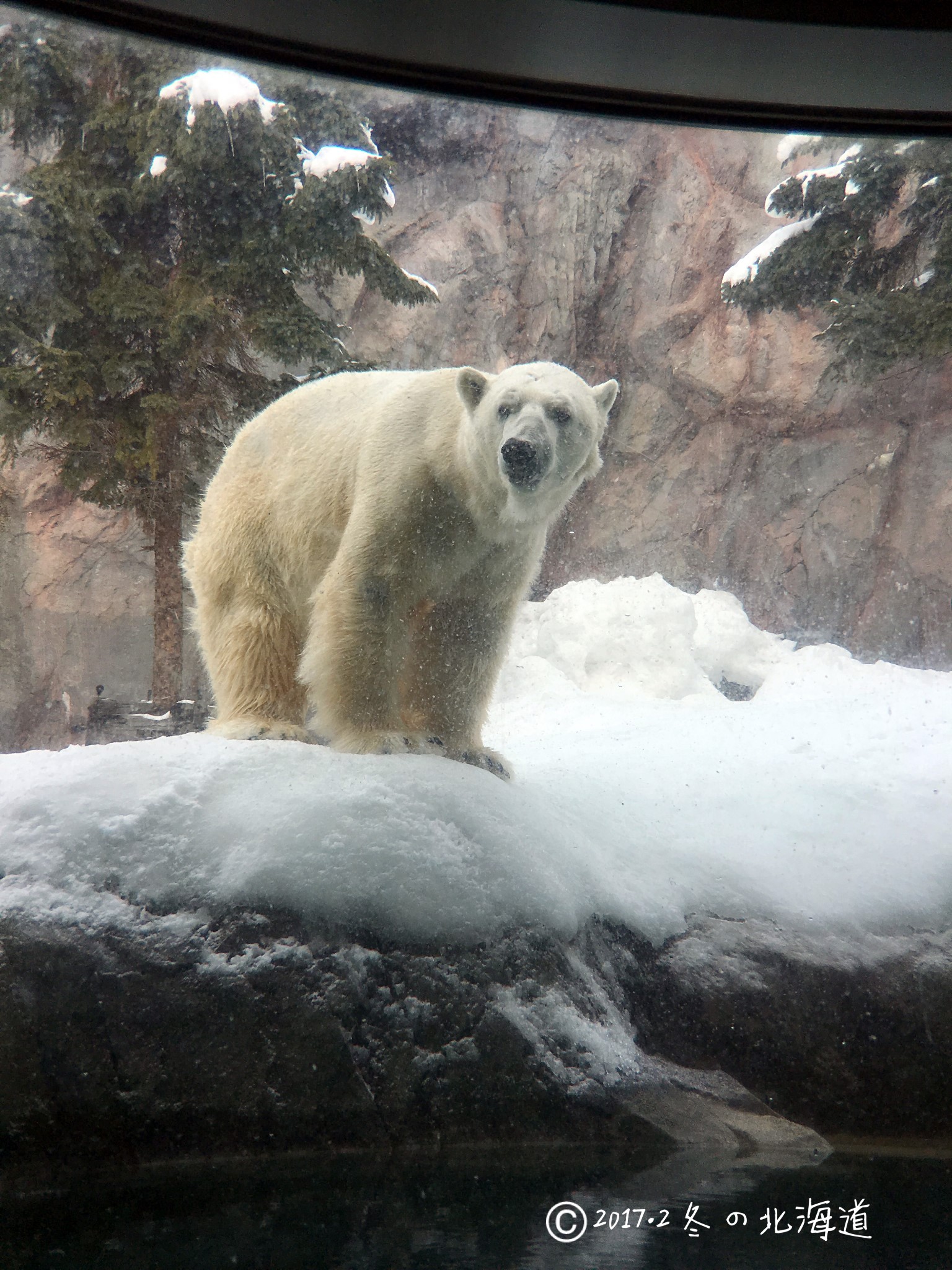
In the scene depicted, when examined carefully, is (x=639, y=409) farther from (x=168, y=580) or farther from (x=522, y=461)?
(x=168, y=580)

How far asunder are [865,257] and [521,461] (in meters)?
1.89

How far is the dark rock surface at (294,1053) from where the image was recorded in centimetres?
125

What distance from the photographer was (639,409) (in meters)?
3.47

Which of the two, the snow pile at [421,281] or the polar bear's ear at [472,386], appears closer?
the polar bear's ear at [472,386]

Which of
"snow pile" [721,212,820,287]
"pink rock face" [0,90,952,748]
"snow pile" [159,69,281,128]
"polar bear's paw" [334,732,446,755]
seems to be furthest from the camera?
"snow pile" [721,212,820,287]

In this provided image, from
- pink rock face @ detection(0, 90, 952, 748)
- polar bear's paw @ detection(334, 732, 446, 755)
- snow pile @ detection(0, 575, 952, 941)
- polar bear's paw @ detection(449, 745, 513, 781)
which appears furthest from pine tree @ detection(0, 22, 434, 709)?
snow pile @ detection(0, 575, 952, 941)

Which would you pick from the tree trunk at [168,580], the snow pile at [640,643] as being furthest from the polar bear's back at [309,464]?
the snow pile at [640,643]

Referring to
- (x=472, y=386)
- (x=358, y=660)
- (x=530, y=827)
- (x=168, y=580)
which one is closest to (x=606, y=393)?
(x=472, y=386)

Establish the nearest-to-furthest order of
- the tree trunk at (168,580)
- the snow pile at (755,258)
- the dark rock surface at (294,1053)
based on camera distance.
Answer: the dark rock surface at (294,1053) < the tree trunk at (168,580) < the snow pile at (755,258)

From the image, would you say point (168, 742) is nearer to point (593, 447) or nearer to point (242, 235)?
point (593, 447)

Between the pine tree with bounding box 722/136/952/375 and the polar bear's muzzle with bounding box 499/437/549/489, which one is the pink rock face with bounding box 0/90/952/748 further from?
the polar bear's muzzle with bounding box 499/437/549/489

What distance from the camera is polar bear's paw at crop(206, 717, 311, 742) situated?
7.65 feet

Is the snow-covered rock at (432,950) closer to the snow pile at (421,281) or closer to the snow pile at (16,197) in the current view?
the snow pile at (16,197)

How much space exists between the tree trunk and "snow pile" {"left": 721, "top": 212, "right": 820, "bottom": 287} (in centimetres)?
204
